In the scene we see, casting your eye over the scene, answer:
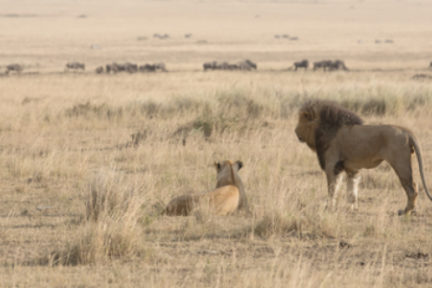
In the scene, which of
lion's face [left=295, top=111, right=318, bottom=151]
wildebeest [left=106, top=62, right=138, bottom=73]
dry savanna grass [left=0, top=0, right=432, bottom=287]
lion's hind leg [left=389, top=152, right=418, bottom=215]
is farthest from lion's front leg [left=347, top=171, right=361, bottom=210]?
wildebeest [left=106, top=62, right=138, bottom=73]

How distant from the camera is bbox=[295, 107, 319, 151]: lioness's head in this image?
7.36 metres

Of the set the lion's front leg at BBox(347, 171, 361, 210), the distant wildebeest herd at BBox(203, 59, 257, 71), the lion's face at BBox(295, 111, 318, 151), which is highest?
the lion's face at BBox(295, 111, 318, 151)

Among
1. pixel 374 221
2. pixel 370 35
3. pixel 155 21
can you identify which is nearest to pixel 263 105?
pixel 374 221

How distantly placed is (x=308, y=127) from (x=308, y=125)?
0.09 ft

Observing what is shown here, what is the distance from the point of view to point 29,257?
5.37 metres

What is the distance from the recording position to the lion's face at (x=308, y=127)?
24.2 ft

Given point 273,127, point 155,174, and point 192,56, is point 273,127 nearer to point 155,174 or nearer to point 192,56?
point 155,174

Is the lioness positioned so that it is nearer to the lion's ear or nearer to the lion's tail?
the lion's ear

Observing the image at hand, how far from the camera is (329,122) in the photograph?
7246 mm

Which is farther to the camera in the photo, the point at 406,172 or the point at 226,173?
the point at 226,173

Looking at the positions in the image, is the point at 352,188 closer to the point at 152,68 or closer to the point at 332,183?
the point at 332,183

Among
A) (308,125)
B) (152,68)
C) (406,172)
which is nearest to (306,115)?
(308,125)

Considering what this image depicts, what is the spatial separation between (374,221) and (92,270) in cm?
302

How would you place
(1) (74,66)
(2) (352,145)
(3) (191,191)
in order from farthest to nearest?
(1) (74,66)
(3) (191,191)
(2) (352,145)
